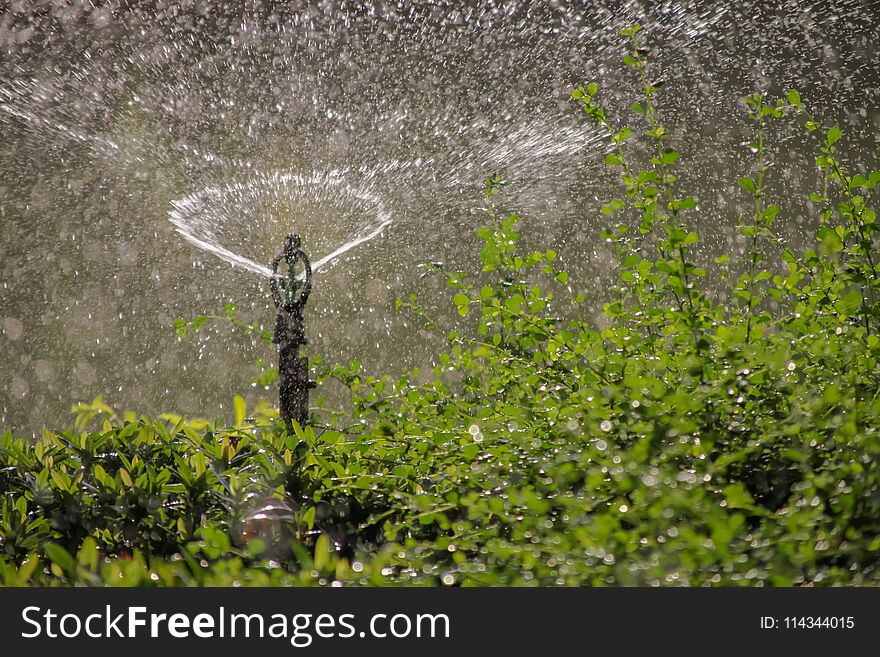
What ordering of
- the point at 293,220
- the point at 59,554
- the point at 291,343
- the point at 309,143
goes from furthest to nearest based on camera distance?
the point at 309,143 < the point at 293,220 < the point at 291,343 < the point at 59,554

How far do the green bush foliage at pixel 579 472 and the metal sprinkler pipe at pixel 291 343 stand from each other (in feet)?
1.28

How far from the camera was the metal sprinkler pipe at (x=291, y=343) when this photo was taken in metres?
3.19

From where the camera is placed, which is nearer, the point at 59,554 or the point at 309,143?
the point at 59,554

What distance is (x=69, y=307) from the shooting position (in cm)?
826

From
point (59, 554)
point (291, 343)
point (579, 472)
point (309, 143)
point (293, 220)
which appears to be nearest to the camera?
point (59, 554)

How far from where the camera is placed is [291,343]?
322 centimetres

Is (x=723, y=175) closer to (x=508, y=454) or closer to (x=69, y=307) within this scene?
(x=508, y=454)

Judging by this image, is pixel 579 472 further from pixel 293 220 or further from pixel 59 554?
pixel 293 220

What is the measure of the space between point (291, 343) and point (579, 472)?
1.77m

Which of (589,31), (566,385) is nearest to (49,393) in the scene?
(589,31)

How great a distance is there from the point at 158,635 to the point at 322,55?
20.9 ft

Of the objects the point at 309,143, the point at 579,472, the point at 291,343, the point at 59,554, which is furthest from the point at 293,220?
the point at 59,554

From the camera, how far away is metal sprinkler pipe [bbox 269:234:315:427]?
3188 millimetres

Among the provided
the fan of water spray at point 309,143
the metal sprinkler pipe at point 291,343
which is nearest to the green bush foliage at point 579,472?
the metal sprinkler pipe at point 291,343
